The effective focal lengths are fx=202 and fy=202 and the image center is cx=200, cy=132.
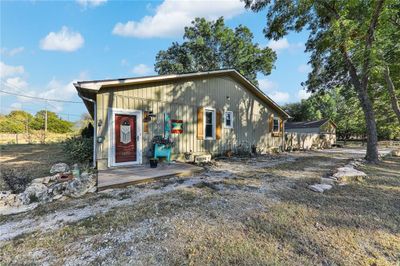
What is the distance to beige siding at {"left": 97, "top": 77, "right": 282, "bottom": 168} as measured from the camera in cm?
667

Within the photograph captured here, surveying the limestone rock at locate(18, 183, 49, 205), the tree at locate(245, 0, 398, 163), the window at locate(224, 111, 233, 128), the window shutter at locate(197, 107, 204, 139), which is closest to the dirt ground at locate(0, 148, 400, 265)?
the limestone rock at locate(18, 183, 49, 205)

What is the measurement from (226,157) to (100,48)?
1233 cm

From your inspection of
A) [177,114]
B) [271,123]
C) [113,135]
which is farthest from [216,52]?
[113,135]

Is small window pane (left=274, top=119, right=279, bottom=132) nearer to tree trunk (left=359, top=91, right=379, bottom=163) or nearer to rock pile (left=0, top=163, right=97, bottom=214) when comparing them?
tree trunk (left=359, top=91, right=379, bottom=163)

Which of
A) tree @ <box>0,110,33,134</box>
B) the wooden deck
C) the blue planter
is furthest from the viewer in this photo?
tree @ <box>0,110,33,134</box>

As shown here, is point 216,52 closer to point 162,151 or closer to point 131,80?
point 131,80

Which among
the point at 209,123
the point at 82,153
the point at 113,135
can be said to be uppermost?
the point at 209,123

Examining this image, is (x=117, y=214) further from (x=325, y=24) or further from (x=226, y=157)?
(x=325, y=24)

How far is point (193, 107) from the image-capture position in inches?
352

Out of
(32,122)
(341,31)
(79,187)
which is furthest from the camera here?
(32,122)

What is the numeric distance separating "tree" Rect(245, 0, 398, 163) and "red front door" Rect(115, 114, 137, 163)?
26.9 feet

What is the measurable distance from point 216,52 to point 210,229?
22.1 m

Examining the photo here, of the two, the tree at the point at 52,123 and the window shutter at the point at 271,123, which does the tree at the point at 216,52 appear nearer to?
the window shutter at the point at 271,123

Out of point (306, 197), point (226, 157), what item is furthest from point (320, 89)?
point (306, 197)
